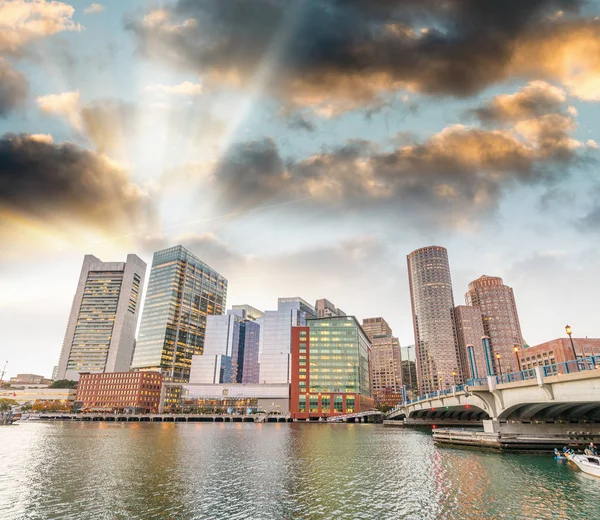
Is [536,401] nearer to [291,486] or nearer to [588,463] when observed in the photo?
[588,463]

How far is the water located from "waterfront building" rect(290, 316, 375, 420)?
139679mm

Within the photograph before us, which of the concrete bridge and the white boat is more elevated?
the concrete bridge

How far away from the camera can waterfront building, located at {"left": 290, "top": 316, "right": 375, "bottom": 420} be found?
7244 inches

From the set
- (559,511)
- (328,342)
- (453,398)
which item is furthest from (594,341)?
(559,511)

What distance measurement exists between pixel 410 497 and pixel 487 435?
30170 millimetres

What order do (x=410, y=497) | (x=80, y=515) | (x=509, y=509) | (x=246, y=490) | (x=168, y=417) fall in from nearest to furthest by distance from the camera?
(x=80, y=515), (x=509, y=509), (x=410, y=497), (x=246, y=490), (x=168, y=417)

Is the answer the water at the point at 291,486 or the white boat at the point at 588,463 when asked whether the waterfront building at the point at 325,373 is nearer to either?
the water at the point at 291,486

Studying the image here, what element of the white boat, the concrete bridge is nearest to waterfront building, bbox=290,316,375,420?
the concrete bridge

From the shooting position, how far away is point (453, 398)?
67750mm

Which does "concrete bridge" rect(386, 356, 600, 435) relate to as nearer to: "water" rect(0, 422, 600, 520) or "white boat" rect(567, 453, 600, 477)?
"white boat" rect(567, 453, 600, 477)

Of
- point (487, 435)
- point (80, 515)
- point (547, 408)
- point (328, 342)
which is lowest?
point (80, 515)

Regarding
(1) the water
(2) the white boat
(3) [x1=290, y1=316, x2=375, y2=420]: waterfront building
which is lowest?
(1) the water

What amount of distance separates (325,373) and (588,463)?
159 metres

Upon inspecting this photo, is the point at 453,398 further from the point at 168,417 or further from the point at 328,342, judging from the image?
the point at 168,417
